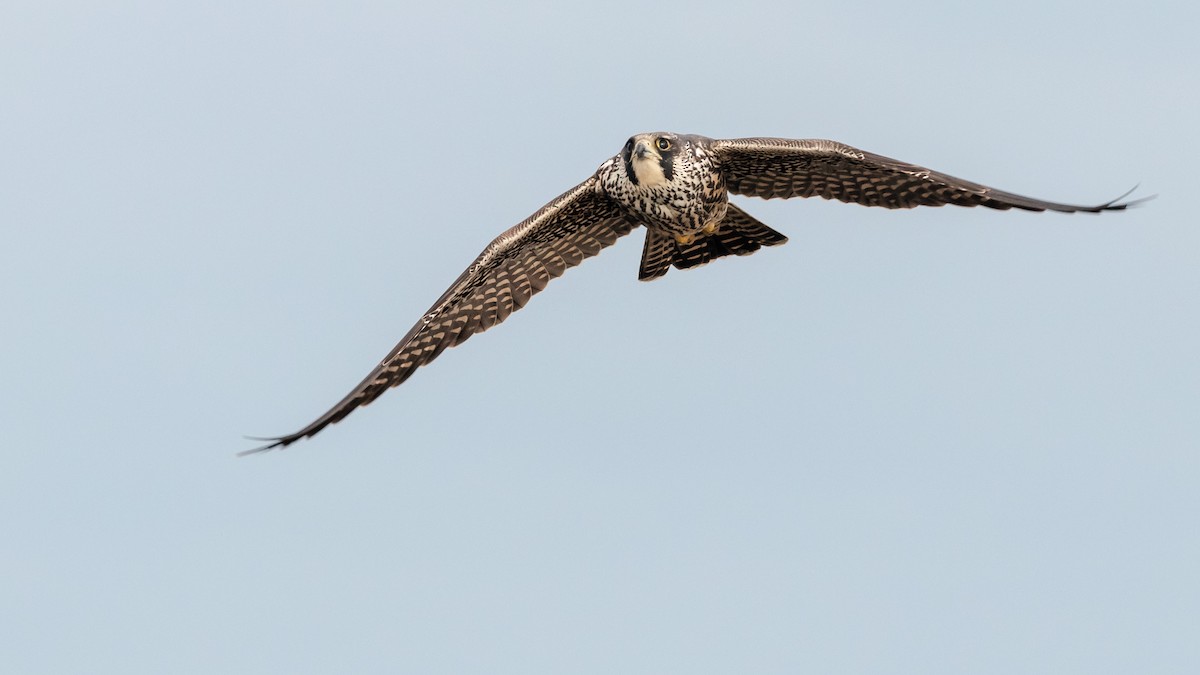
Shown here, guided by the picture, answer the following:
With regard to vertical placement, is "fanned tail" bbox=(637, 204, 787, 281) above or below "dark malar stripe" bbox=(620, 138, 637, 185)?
below

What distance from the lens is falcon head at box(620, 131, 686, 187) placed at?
18.4m

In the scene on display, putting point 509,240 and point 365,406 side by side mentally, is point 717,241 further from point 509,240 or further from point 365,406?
point 365,406

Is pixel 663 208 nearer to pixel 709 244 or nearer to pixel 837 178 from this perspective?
pixel 709 244

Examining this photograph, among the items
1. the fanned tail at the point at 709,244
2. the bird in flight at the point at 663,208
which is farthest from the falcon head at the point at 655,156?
the fanned tail at the point at 709,244

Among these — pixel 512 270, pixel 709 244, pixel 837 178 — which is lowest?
pixel 512 270

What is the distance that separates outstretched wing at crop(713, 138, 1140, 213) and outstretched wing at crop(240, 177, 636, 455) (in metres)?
1.40

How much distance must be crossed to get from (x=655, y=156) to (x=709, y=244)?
5.44ft

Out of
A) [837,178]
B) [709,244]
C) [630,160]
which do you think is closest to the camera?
[630,160]

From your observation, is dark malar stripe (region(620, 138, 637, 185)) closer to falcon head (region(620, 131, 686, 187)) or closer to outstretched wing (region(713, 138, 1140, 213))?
falcon head (region(620, 131, 686, 187))

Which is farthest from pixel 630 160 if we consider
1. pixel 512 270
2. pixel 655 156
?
pixel 512 270

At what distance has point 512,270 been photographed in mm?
19578

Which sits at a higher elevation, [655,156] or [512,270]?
[655,156]

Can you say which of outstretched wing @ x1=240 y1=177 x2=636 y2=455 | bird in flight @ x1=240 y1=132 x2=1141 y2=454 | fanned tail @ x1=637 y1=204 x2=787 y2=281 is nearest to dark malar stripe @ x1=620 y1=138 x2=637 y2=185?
bird in flight @ x1=240 y1=132 x2=1141 y2=454

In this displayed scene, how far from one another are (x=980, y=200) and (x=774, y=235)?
2.37 metres
